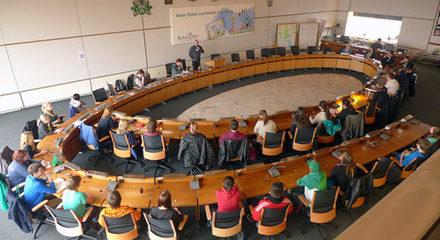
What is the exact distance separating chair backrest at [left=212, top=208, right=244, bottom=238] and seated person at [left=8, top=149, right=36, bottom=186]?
11.1 feet

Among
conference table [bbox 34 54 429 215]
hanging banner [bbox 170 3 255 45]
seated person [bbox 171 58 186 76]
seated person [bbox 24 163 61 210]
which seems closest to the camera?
seated person [bbox 24 163 61 210]

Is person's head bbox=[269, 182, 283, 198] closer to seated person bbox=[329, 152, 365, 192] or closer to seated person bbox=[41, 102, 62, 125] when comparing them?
seated person bbox=[329, 152, 365, 192]

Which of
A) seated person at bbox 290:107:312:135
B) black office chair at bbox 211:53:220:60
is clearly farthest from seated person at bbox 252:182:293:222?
black office chair at bbox 211:53:220:60

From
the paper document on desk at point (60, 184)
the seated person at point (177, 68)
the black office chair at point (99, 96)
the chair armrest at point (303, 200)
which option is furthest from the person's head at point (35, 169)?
the seated person at point (177, 68)

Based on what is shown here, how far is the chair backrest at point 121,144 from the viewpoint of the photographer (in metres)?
6.15

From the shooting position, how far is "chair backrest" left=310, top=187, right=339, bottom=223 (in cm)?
436

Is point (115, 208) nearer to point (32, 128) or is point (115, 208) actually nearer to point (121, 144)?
point (121, 144)

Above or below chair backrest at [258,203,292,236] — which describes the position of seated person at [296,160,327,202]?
above

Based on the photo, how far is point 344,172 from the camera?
480 centimetres

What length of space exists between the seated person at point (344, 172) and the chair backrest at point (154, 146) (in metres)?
3.26

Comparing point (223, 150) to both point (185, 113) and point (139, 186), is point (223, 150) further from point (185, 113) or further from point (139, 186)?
point (185, 113)

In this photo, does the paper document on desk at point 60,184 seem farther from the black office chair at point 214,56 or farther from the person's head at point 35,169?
the black office chair at point 214,56

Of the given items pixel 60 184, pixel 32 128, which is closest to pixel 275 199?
pixel 60 184

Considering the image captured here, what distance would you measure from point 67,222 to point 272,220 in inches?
117
